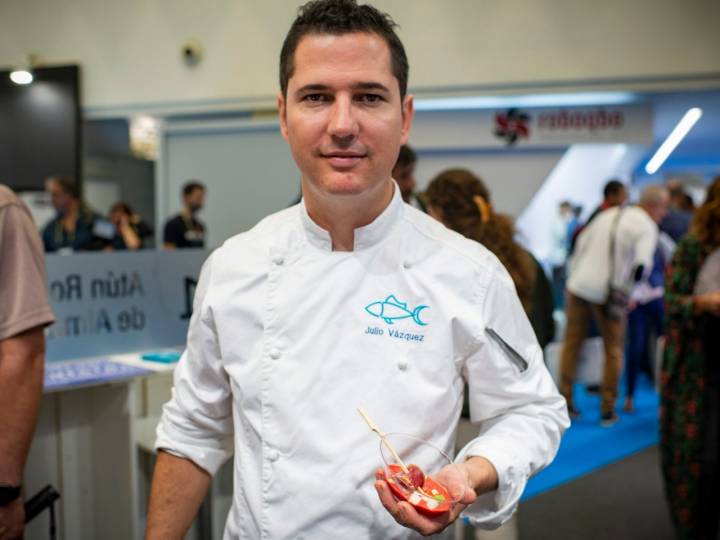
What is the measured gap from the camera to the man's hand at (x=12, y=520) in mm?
1562

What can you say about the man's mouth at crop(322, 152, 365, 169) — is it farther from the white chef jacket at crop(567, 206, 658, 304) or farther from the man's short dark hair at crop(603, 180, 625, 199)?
the man's short dark hair at crop(603, 180, 625, 199)

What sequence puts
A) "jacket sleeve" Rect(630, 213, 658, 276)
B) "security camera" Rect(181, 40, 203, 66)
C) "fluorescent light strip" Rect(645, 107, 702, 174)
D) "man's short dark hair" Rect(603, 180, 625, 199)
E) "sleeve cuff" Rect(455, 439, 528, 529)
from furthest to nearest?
1. "fluorescent light strip" Rect(645, 107, 702, 174)
2. "security camera" Rect(181, 40, 203, 66)
3. "man's short dark hair" Rect(603, 180, 625, 199)
4. "jacket sleeve" Rect(630, 213, 658, 276)
5. "sleeve cuff" Rect(455, 439, 528, 529)

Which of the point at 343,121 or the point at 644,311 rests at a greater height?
the point at 343,121

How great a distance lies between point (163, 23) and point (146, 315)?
4.85 metres

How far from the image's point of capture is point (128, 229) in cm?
613

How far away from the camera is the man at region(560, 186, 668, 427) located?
486 cm

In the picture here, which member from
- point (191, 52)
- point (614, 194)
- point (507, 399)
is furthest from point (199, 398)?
point (191, 52)

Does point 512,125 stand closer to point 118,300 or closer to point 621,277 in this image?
point 621,277

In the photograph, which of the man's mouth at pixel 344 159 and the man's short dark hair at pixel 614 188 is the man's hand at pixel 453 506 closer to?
the man's mouth at pixel 344 159

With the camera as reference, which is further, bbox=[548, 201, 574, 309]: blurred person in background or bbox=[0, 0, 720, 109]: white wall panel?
bbox=[548, 201, 574, 309]: blurred person in background

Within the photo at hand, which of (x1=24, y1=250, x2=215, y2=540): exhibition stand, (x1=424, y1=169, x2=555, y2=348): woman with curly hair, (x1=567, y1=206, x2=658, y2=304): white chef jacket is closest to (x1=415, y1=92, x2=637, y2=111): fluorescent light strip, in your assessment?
(x1=567, y1=206, x2=658, y2=304): white chef jacket

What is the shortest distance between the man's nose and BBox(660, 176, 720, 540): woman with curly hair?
1988 millimetres

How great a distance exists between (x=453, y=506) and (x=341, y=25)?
72 cm

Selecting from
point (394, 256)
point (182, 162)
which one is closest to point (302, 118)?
point (394, 256)
